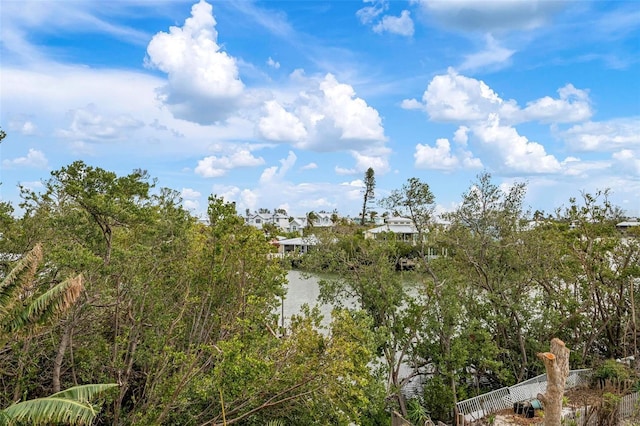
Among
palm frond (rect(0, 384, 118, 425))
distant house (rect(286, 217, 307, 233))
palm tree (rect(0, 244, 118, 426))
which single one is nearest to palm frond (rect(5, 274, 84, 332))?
palm tree (rect(0, 244, 118, 426))

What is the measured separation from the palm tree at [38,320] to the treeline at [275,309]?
0.20 metres

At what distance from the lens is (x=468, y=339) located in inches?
495

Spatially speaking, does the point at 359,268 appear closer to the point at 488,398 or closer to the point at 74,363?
the point at 488,398

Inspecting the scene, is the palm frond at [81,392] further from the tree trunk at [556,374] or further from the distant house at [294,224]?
the distant house at [294,224]

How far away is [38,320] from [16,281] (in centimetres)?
58

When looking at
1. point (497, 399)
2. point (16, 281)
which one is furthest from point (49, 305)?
point (497, 399)

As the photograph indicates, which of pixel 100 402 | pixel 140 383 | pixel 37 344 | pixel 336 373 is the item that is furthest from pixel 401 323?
pixel 37 344

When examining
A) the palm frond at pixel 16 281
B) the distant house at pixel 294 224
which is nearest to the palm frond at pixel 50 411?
the palm frond at pixel 16 281

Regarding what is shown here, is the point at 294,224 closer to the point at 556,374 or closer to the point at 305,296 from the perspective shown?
the point at 305,296

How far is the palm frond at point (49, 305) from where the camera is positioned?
5660 mm

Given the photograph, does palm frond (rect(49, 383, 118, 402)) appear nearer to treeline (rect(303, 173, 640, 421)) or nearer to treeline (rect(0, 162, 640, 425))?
treeline (rect(0, 162, 640, 425))

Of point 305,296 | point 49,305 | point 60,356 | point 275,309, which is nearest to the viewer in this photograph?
point 49,305

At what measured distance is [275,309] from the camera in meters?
10.9

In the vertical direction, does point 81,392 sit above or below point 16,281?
below
